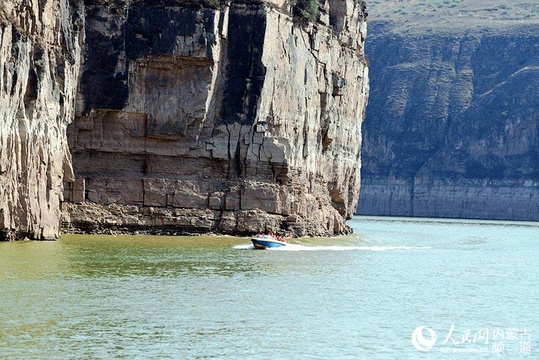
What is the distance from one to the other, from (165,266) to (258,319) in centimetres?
1285

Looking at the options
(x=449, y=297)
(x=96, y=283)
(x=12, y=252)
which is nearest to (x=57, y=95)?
(x=12, y=252)

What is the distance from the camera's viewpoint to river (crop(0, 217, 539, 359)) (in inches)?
1218

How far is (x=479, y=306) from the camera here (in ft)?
132

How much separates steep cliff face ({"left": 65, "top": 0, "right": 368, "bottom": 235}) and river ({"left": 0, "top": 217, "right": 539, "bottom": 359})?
4.28 metres

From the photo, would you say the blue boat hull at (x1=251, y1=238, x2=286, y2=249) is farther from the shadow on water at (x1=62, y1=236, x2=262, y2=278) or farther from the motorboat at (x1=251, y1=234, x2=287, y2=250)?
→ the shadow on water at (x1=62, y1=236, x2=262, y2=278)

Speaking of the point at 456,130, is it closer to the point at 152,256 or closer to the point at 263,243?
the point at 263,243

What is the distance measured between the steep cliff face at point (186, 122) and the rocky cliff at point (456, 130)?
106 metres

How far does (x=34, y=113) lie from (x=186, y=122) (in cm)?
1135

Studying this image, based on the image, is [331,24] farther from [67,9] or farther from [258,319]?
[258,319]

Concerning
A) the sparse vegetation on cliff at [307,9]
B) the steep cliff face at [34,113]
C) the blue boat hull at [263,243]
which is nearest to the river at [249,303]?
the blue boat hull at [263,243]

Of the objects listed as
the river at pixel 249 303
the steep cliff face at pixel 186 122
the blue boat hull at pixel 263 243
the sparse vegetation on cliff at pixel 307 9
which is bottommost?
the blue boat hull at pixel 263 243

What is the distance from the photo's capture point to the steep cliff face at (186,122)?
2494 inches

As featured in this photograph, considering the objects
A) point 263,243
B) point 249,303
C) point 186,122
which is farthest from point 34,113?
point 249,303

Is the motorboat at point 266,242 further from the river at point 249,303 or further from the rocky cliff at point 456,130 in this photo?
the rocky cliff at point 456,130
